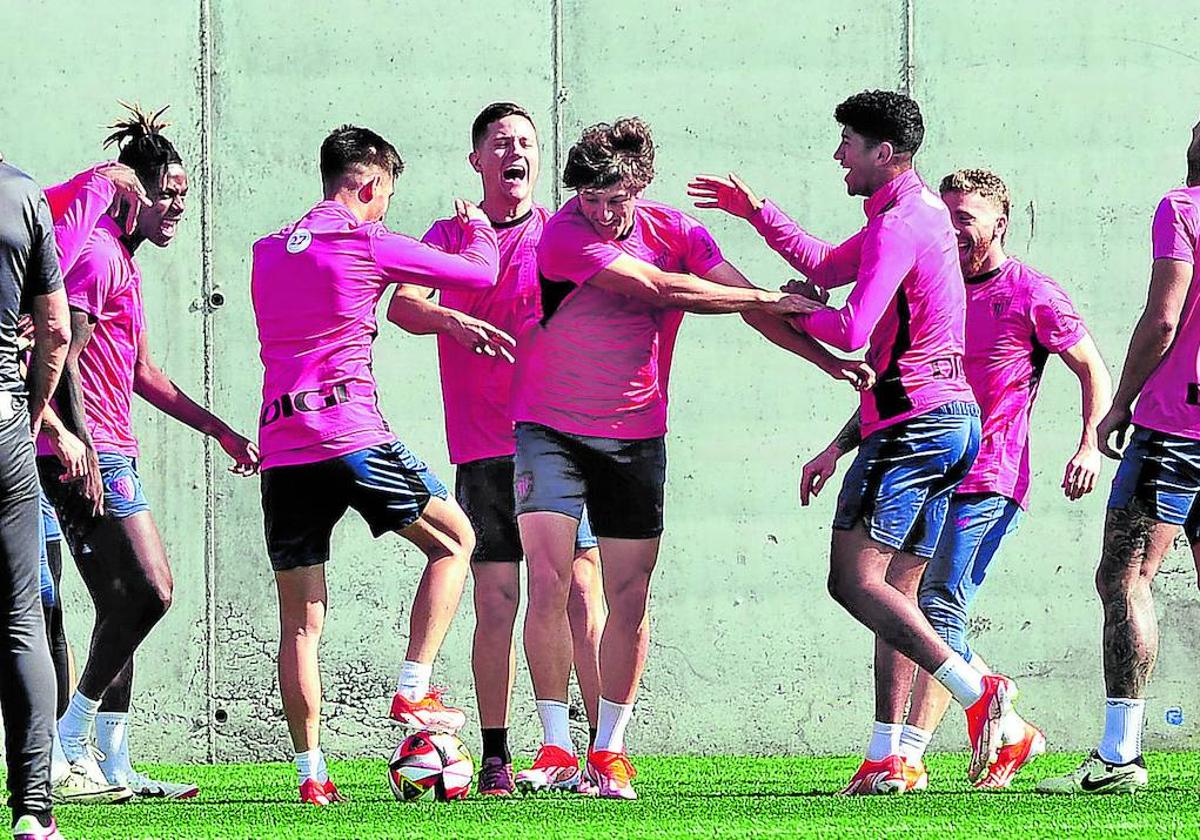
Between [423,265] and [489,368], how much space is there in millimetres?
641

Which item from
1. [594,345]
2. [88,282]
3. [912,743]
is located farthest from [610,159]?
[912,743]

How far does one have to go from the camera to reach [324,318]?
19.4 feet

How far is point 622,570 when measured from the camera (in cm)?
598

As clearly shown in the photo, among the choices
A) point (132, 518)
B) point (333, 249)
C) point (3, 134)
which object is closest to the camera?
point (333, 249)

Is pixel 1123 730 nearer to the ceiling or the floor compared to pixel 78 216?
nearer to the floor

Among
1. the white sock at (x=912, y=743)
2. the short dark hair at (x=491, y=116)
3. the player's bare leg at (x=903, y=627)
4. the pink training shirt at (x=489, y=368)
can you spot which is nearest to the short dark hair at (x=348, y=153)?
the pink training shirt at (x=489, y=368)

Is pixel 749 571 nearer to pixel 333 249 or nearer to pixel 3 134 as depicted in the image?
pixel 333 249

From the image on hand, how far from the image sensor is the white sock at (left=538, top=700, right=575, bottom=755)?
606 cm

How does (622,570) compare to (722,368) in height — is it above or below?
below

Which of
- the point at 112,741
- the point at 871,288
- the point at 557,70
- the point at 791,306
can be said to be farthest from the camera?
the point at 557,70

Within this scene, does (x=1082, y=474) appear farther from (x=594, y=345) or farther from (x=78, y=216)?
(x=78, y=216)

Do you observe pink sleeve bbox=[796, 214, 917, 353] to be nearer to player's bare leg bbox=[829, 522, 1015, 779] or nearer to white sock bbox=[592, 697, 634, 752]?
player's bare leg bbox=[829, 522, 1015, 779]

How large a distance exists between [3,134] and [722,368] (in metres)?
3.02

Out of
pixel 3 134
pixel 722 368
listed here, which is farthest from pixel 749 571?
pixel 3 134
